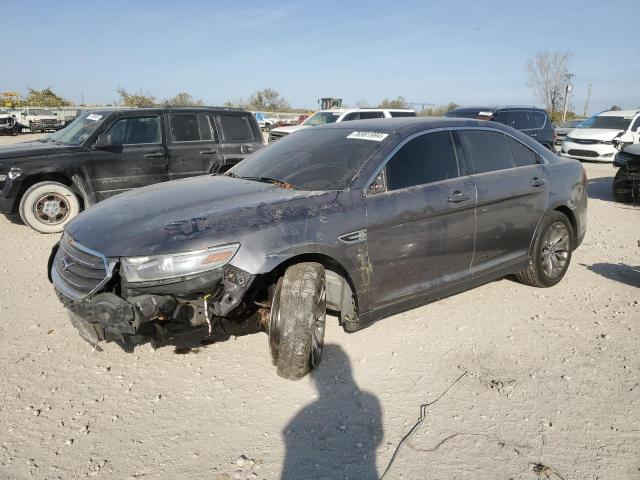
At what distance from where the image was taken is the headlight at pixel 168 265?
9.12ft

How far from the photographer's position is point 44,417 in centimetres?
283

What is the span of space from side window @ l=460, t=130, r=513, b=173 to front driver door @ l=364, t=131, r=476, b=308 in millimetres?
235

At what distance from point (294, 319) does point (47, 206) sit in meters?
5.56

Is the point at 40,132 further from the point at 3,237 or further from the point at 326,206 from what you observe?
the point at 326,206

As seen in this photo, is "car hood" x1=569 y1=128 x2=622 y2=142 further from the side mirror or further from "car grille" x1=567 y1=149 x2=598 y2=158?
the side mirror

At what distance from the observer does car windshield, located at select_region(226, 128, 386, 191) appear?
11.7ft

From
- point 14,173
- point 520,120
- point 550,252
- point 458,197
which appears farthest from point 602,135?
point 14,173

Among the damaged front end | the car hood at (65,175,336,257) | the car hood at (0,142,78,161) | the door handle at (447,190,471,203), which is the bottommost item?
the damaged front end

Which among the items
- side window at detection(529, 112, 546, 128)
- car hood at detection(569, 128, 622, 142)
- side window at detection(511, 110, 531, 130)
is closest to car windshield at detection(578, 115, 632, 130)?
car hood at detection(569, 128, 622, 142)

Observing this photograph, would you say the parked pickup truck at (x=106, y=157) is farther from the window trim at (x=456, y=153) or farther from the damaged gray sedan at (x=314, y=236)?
the window trim at (x=456, y=153)

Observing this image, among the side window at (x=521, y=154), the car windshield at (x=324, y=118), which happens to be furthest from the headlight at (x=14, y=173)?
the car windshield at (x=324, y=118)

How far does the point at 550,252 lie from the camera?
189 inches

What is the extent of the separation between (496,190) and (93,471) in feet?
11.5

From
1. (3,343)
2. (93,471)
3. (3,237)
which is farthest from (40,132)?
(93,471)
